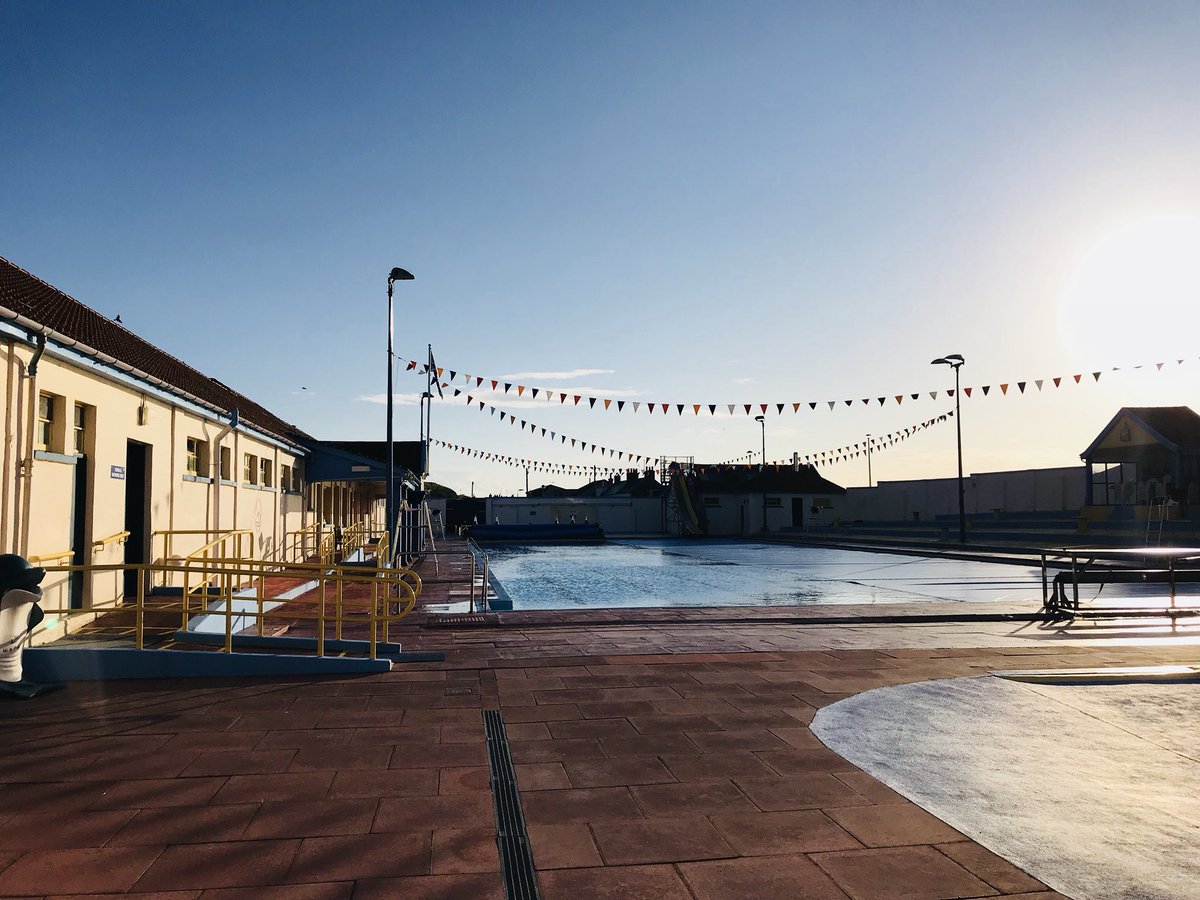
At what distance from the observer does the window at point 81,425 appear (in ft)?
33.5

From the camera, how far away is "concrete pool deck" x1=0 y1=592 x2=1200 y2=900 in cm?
387

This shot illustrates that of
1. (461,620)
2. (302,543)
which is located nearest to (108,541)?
(461,620)

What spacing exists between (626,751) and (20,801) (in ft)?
12.1

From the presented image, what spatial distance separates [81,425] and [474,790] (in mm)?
8105

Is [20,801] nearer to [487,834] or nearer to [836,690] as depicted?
[487,834]

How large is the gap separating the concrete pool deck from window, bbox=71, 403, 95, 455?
3.58 meters

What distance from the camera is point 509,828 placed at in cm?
450

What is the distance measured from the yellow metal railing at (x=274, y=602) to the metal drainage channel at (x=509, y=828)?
9.30ft

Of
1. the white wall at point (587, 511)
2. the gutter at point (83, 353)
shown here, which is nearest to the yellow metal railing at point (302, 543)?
the gutter at point (83, 353)

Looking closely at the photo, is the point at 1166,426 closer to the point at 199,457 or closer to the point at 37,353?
the point at 199,457

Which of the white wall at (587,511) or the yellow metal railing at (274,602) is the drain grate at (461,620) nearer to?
the yellow metal railing at (274,602)

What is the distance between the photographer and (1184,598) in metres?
16.4

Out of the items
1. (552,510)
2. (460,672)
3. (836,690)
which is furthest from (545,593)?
(552,510)

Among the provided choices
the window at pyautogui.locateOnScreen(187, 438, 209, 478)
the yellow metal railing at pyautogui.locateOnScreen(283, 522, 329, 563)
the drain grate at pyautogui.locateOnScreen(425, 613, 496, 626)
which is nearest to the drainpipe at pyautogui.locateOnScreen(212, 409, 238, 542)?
the window at pyautogui.locateOnScreen(187, 438, 209, 478)
